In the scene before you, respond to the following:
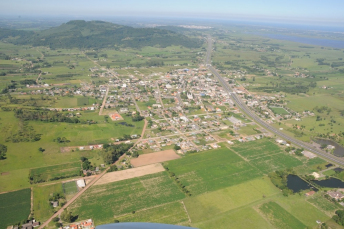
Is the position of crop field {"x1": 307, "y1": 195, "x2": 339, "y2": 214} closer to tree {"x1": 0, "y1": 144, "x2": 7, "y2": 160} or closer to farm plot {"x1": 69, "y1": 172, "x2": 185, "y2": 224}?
farm plot {"x1": 69, "y1": 172, "x2": 185, "y2": 224}

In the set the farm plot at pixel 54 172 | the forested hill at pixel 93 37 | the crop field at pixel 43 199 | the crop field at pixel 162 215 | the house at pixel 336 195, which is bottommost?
the house at pixel 336 195

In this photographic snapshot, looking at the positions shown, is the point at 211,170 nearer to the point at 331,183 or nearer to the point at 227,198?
the point at 227,198

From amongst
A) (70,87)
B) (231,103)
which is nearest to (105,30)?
(70,87)

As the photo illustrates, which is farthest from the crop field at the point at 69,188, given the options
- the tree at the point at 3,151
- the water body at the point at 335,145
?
the water body at the point at 335,145

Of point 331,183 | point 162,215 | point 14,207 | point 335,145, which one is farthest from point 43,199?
point 335,145

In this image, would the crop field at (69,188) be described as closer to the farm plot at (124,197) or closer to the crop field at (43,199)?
the crop field at (43,199)
